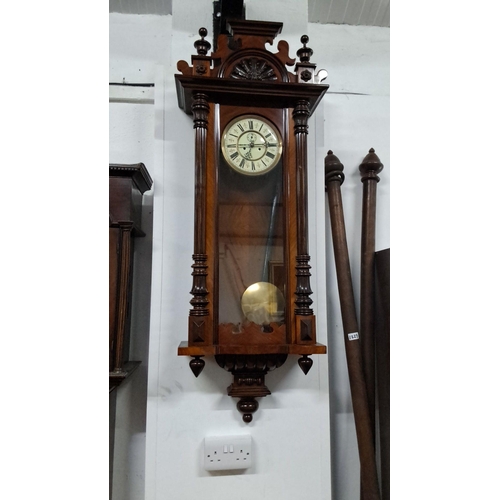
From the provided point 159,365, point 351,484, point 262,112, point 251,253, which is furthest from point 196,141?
point 351,484

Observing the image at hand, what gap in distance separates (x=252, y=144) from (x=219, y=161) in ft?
0.29

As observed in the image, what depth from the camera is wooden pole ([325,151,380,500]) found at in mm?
982

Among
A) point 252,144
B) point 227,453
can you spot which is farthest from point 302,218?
point 227,453

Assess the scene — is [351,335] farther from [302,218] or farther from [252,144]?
[252,144]

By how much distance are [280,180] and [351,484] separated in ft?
2.79

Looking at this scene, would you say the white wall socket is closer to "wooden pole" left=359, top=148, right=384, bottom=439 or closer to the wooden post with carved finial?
the wooden post with carved finial

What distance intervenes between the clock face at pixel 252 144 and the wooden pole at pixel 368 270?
0.37m

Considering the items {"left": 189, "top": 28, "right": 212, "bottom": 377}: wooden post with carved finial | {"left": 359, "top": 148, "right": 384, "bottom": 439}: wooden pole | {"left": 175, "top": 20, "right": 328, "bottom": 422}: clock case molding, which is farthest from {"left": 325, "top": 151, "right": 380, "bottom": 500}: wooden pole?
{"left": 189, "top": 28, "right": 212, "bottom": 377}: wooden post with carved finial

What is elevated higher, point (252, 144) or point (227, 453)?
point (252, 144)

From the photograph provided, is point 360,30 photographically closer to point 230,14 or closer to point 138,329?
point 230,14

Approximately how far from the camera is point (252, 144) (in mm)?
892

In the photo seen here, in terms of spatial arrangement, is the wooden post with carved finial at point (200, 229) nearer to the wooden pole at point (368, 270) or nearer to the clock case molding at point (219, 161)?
the clock case molding at point (219, 161)

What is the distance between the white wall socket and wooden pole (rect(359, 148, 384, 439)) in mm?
347

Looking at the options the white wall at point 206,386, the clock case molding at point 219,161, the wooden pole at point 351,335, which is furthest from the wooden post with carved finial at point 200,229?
the wooden pole at point 351,335
